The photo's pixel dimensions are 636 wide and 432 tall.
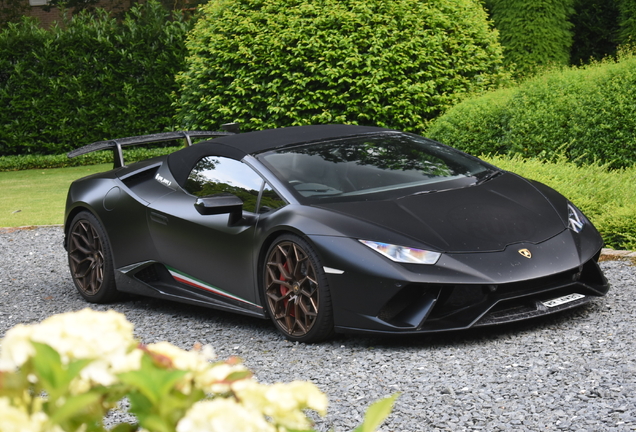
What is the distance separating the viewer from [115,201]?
610 cm

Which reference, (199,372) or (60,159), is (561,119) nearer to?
(199,372)

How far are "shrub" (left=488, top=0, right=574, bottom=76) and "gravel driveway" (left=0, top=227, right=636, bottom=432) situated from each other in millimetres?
13025

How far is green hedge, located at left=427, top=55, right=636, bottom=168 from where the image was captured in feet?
29.1

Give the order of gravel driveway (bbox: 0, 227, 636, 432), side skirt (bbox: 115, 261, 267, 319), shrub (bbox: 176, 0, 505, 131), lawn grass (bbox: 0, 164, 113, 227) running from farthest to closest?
1. lawn grass (bbox: 0, 164, 113, 227)
2. shrub (bbox: 176, 0, 505, 131)
3. side skirt (bbox: 115, 261, 267, 319)
4. gravel driveway (bbox: 0, 227, 636, 432)

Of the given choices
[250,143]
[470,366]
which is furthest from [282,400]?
[250,143]

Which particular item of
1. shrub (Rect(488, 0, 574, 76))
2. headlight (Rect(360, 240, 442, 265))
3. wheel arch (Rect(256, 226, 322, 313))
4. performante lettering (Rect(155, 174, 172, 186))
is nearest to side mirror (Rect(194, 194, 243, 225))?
wheel arch (Rect(256, 226, 322, 313))

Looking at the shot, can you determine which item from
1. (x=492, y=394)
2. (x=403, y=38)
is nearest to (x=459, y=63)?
(x=403, y=38)

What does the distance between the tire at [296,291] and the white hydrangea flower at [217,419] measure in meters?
3.42

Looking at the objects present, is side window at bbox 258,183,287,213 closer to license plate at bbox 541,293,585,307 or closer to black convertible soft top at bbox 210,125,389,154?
black convertible soft top at bbox 210,125,389,154

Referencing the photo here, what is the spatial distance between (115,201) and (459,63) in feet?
23.2

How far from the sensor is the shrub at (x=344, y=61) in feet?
37.5

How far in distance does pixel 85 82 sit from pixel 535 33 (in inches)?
392

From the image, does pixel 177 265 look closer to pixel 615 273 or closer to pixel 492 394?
pixel 492 394

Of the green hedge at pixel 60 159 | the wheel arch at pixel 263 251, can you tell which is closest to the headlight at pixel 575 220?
the wheel arch at pixel 263 251
